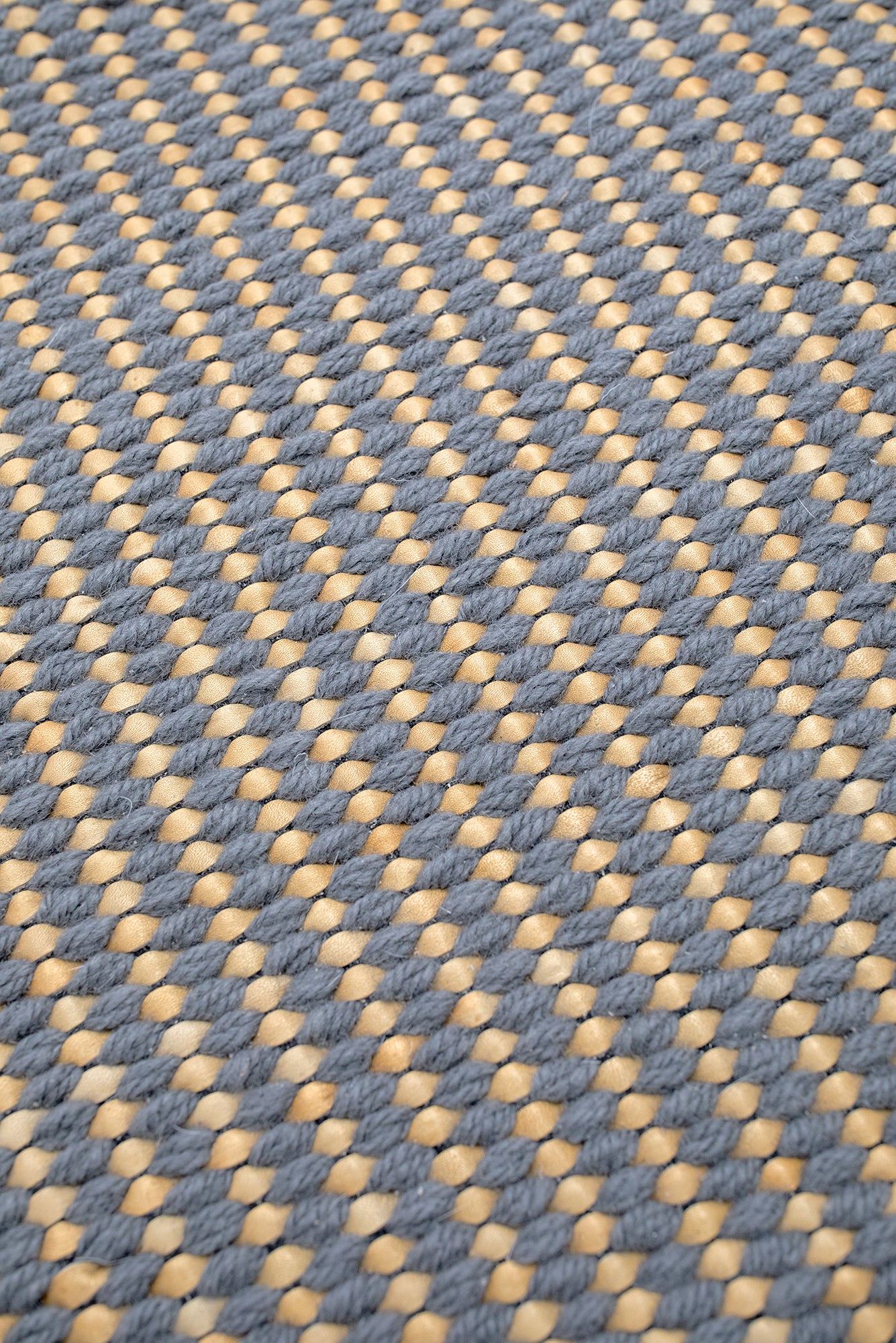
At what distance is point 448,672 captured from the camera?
0.51 meters

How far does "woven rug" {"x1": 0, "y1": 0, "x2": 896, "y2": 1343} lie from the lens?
1.45ft

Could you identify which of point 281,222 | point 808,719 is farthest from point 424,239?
point 808,719

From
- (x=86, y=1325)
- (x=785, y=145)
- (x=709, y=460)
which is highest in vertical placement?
(x=785, y=145)

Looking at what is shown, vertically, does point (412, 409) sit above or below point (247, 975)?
above

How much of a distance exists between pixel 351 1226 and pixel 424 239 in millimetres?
440

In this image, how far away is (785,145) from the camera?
1.93ft

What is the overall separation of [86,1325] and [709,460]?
0.43 metres

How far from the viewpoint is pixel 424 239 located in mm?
574

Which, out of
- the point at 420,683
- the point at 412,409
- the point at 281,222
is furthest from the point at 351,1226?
the point at 281,222

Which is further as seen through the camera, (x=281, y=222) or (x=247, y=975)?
(x=281, y=222)

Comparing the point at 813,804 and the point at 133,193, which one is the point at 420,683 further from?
the point at 133,193

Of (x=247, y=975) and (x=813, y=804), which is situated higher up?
(x=813, y=804)

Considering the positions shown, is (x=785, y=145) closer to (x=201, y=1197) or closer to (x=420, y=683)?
(x=420, y=683)

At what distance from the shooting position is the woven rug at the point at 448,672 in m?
0.44
